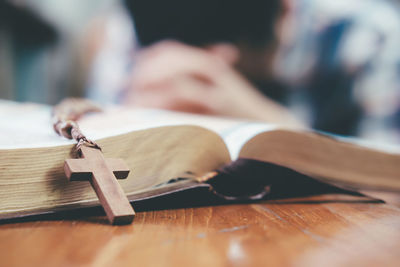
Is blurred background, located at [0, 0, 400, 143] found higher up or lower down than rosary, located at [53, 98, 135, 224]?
higher up

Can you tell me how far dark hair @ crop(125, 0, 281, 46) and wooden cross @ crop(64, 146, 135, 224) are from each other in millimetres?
1034

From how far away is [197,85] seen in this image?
1229mm

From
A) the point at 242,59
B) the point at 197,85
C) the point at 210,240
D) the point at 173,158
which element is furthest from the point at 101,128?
the point at 242,59

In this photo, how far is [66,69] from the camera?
4.90 ft

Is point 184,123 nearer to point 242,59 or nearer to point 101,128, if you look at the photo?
point 101,128

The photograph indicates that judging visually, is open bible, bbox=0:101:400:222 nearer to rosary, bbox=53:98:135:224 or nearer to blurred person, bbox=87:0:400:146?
rosary, bbox=53:98:135:224

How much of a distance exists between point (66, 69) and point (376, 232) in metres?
1.45

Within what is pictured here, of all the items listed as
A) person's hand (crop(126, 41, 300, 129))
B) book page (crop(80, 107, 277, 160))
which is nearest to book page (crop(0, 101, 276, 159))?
book page (crop(80, 107, 277, 160))

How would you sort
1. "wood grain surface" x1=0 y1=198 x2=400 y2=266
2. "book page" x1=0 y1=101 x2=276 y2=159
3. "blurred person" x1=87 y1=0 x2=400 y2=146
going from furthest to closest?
"blurred person" x1=87 y1=0 x2=400 y2=146 < "book page" x1=0 y1=101 x2=276 y2=159 < "wood grain surface" x1=0 y1=198 x2=400 y2=266

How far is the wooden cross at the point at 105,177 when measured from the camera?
299 millimetres

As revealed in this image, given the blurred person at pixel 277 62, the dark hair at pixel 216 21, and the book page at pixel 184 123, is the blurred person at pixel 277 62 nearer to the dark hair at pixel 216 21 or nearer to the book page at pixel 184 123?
the dark hair at pixel 216 21

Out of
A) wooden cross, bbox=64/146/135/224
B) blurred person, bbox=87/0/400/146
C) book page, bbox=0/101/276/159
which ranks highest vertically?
blurred person, bbox=87/0/400/146

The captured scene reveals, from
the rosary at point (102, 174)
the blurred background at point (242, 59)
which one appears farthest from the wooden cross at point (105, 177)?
the blurred background at point (242, 59)

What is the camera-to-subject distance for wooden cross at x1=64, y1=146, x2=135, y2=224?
30 cm
